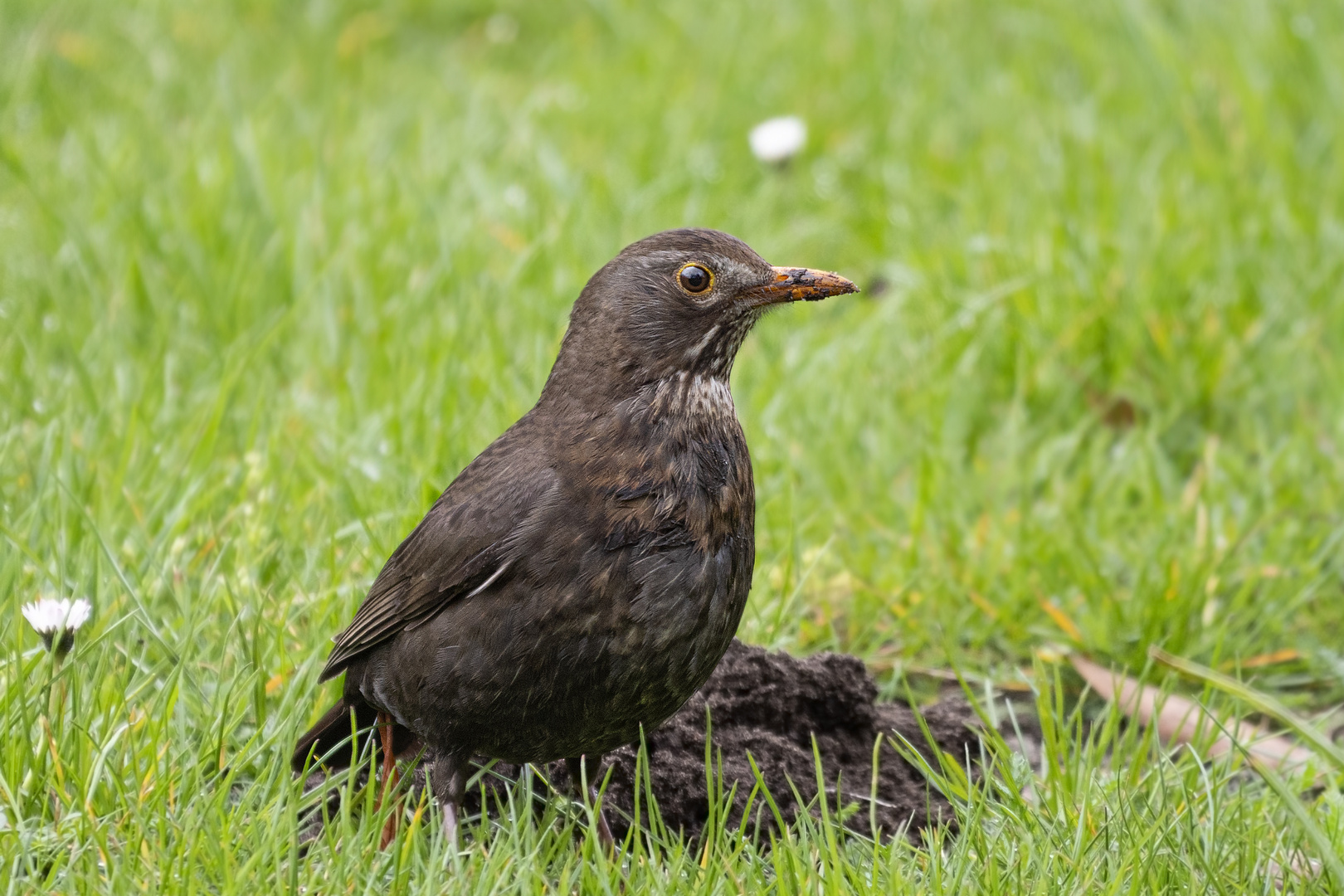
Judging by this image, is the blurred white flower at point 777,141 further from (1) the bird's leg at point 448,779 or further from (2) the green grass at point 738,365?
(1) the bird's leg at point 448,779

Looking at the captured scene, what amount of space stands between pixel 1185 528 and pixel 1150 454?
419mm

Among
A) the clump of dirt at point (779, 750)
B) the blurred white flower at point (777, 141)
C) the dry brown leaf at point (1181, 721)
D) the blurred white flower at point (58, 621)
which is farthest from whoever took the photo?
the blurred white flower at point (777, 141)

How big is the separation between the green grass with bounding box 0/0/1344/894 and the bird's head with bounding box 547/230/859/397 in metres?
0.97

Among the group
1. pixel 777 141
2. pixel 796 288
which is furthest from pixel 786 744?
pixel 777 141

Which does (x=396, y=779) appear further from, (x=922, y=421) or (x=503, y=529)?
(x=922, y=421)

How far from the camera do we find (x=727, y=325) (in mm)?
3631

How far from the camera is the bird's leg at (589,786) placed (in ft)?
11.5

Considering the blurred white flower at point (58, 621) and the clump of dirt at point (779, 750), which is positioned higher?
the blurred white flower at point (58, 621)

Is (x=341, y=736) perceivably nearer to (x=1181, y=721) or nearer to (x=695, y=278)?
(x=695, y=278)

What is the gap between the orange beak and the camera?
3629mm

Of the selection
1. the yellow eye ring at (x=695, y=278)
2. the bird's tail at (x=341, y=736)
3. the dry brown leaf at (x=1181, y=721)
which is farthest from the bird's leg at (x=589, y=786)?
the dry brown leaf at (x=1181, y=721)

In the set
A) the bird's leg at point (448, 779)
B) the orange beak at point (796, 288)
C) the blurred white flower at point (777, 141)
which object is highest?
the blurred white flower at point (777, 141)

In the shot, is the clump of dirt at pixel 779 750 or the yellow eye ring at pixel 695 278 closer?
the yellow eye ring at pixel 695 278

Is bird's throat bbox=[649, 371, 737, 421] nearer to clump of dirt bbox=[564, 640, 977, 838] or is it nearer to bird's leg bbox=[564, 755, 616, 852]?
clump of dirt bbox=[564, 640, 977, 838]
